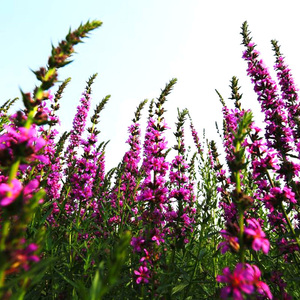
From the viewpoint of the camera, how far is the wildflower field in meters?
1.50

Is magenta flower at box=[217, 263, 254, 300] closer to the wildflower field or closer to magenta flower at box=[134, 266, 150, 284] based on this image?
the wildflower field

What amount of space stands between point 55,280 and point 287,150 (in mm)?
4163

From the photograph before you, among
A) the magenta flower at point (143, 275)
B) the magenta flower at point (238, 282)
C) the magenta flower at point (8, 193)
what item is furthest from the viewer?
the magenta flower at point (143, 275)

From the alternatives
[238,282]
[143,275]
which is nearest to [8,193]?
[238,282]

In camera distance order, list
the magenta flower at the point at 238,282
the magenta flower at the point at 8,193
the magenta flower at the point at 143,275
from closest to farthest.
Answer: the magenta flower at the point at 8,193
the magenta flower at the point at 238,282
the magenta flower at the point at 143,275

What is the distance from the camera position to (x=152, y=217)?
13.5 ft

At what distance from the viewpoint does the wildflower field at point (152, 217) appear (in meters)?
1.50

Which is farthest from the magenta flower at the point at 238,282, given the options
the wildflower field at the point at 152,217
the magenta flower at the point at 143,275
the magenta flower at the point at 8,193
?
the magenta flower at the point at 143,275

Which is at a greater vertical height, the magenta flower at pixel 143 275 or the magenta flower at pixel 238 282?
the magenta flower at pixel 143 275

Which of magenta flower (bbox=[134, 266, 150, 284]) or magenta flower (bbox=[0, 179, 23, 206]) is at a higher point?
magenta flower (bbox=[0, 179, 23, 206])

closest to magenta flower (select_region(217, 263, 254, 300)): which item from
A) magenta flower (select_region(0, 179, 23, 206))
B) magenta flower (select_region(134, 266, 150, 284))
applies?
magenta flower (select_region(0, 179, 23, 206))

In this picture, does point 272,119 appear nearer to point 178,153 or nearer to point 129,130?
point 178,153

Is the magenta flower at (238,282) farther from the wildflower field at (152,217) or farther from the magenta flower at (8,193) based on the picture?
the magenta flower at (8,193)

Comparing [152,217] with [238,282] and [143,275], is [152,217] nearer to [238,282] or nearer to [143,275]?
[143,275]
